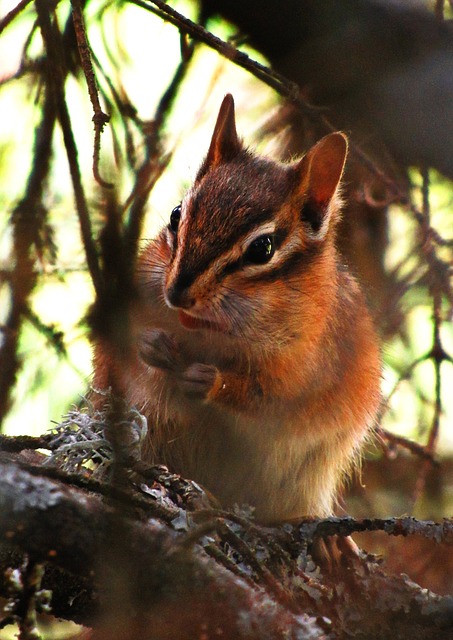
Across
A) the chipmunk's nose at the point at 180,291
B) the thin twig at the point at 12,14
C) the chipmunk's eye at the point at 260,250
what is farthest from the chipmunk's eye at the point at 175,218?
the thin twig at the point at 12,14

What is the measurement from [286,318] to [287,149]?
1.50 metres

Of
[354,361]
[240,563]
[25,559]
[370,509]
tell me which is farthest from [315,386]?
[25,559]

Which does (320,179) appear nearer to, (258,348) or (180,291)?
(258,348)

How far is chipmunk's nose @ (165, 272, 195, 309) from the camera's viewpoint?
2.38 m

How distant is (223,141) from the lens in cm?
315

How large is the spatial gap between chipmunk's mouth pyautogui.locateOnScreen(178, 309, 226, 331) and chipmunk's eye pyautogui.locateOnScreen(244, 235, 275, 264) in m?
0.23

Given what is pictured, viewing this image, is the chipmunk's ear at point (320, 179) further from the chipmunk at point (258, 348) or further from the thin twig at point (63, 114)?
the thin twig at point (63, 114)

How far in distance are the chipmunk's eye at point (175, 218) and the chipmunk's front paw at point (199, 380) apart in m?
0.47

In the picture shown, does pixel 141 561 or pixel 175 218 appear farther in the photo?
pixel 175 218

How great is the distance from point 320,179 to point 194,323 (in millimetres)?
759

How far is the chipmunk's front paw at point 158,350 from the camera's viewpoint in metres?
2.75

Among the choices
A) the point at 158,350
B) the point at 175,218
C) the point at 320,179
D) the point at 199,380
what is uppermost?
the point at 320,179

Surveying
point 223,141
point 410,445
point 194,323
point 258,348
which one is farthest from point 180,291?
point 410,445

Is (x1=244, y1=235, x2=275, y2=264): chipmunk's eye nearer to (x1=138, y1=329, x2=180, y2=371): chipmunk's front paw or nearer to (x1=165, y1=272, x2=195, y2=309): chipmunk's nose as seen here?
(x1=165, y1=272, x2=195, y2=309): chipmunk's nose
